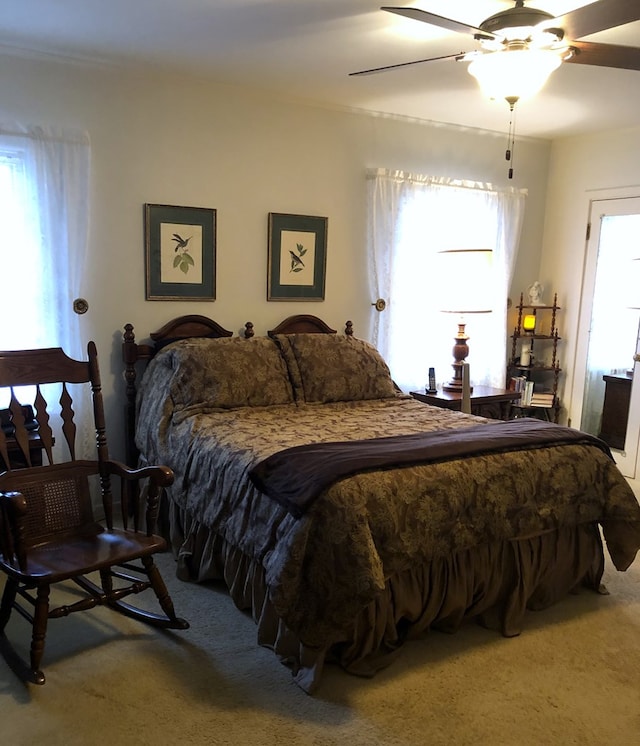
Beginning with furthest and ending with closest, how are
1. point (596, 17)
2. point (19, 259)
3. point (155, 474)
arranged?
point (19, 259) → point (155, 474) → point (596, 17)

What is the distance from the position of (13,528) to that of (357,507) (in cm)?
113

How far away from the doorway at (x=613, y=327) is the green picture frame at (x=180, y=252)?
9.44 ft

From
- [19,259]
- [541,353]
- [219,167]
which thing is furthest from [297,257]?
[541,353]

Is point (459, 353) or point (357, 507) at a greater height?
point (459, 353)

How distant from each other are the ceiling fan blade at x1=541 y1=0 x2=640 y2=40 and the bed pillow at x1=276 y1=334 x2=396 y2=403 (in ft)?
6.65

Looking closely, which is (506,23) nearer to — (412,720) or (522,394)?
(412,720)

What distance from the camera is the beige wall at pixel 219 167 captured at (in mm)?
3355

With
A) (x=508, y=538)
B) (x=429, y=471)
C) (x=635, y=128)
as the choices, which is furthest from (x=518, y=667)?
(x=635, y=128)

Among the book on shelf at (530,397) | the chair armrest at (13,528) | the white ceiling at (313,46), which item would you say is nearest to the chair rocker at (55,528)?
the chair armrest at (13,528)

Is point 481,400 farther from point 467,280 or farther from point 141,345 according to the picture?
point 141,345

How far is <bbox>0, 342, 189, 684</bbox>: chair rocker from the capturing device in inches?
84.5

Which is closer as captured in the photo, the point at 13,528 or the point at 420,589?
the point at 13,528

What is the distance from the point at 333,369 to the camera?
3676mm

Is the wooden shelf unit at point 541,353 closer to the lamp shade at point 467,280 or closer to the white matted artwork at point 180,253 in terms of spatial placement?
the lamp shade at point 467,280
